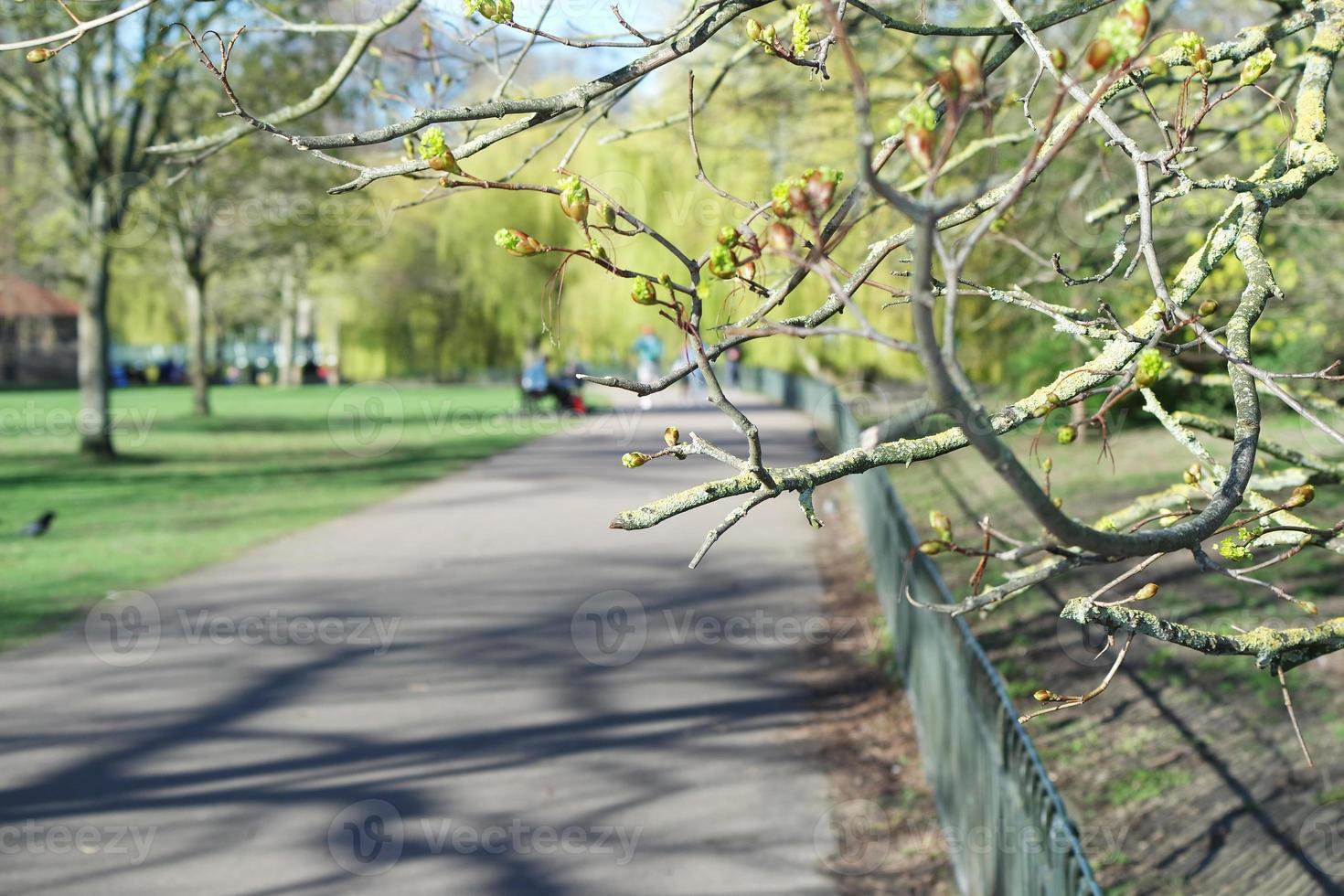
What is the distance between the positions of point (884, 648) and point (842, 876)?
435 cm

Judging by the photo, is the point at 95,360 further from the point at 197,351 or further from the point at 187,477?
the point at 197,351

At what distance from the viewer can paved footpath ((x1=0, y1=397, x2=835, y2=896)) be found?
21.7 feet

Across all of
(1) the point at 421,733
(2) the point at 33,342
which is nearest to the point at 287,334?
(2) the point at 33,342

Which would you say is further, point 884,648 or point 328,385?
point 328,385

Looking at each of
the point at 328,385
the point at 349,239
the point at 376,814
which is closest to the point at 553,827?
the point at 376,814

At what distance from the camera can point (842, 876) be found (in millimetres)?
6613

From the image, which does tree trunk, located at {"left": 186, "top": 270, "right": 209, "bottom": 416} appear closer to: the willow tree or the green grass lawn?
the green grass lawn

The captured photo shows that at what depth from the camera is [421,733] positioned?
8547 millimetres

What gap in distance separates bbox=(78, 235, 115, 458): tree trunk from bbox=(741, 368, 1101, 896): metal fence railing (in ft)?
61.7

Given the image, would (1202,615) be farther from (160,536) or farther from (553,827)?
(160,536)

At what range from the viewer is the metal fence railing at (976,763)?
14.1ft

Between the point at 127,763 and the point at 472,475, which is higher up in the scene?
the point at 472,475

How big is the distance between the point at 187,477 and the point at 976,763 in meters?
19.4

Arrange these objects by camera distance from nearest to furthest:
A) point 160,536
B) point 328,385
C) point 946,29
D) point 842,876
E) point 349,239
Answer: point 946,29, point 842,876, point 160,536, point 349,239, point 328,385
